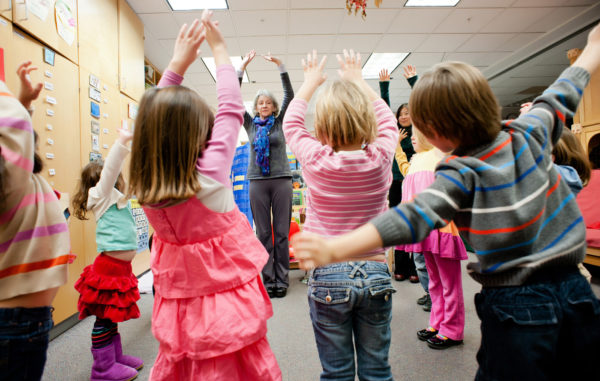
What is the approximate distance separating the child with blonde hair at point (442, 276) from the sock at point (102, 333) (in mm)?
1566

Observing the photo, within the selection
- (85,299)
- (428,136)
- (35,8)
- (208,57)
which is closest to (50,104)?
(35,8)

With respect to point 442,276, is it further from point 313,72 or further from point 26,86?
point 26,86

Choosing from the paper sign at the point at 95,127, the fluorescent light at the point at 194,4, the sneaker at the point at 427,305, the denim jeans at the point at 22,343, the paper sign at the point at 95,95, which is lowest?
the sneaker at the point at 427,305

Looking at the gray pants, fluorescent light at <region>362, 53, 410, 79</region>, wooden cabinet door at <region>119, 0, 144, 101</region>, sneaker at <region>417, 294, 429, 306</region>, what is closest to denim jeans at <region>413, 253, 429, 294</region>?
sneaker at <region>417, 294, 429, 306</region>

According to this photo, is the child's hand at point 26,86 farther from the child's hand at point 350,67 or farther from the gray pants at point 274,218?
the gray pants at point 274,218

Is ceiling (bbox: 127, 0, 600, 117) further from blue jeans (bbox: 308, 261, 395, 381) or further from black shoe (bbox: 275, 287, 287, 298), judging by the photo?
blue jeans (bbox: 308, 261, 395, 381)

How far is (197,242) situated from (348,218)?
0.44 metres

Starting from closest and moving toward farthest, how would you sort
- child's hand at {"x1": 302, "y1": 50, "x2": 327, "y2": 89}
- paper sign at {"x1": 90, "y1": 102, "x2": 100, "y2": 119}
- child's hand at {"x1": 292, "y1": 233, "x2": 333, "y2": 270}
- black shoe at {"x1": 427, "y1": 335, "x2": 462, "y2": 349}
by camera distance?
child's hand at {"x1": 292, "y1": 233, "x2": 333, "y2": 270}, child's hand at {"x1": 302, "y1": 50, "x2": 327, "y2": 89}, black shoe at {"x1": 427, "y1": 335, "x2": 462, "y2": 349}, paper sign at {"x1": 90, "y1": 102, "x2": 100, "y2": 119}

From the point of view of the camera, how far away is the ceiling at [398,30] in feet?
12.0

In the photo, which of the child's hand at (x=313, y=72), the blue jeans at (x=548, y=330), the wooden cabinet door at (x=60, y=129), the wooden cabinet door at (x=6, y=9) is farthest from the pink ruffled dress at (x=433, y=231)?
the wooden cabinet door at (x=6, y=9)

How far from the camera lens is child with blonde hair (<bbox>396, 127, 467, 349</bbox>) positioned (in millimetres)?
1624

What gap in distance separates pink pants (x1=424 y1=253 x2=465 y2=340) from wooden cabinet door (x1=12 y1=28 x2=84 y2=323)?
2.40 meters

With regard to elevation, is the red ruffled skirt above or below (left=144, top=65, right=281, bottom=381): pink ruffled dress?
below

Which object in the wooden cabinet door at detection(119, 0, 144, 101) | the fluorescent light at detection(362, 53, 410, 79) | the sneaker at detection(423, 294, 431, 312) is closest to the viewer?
the sneaker at detection(423, 294, 431, 312)
